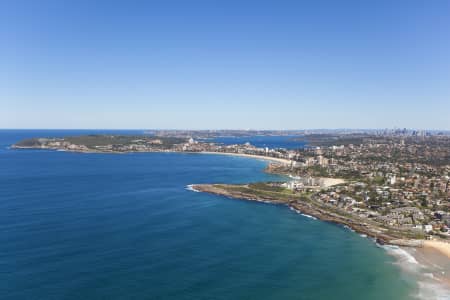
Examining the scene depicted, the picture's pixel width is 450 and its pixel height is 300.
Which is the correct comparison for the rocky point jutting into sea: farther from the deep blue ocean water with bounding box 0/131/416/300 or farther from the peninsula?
the deep blue ocean water with bounding box 0/131/416/300

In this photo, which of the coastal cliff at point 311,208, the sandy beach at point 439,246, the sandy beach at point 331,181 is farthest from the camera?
the sandy beach at point 331,181

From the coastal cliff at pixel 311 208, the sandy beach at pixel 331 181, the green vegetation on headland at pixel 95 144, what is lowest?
the coastal cliff at pixel 311 208

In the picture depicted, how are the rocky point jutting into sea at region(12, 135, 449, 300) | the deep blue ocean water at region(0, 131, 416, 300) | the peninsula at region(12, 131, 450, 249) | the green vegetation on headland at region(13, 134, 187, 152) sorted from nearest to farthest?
the deep blue ocean water at region(0, 131, 416, 300) < the rocky point jutting into sea at region(12, 135, 449, 300) < the peninsula at region(12, 131, 450, 249) < the green vegetation on headland at region(13, 134, 187, 152)

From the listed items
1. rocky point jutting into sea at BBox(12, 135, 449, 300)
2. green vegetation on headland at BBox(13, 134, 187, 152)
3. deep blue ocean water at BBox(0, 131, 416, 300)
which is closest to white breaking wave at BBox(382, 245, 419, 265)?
deep blue ocean water at BBox(0, 131, 416, 300)

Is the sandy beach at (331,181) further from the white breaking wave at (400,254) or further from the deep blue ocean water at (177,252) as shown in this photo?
the white breaking wave at (400,254)

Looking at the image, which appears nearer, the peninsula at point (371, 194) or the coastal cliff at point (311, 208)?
the coastal cliff at point (311, 208)

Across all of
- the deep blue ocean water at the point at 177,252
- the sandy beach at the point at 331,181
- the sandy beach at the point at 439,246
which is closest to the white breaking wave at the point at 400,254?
the deep blue ocean water at the point at 177,252

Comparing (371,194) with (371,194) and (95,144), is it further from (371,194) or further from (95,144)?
(95,144)

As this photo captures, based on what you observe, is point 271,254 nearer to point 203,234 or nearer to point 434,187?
point 203,234

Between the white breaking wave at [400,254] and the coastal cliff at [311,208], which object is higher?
the coastal cliff at [311,208]

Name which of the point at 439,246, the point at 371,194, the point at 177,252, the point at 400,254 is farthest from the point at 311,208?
the point at 177,252
